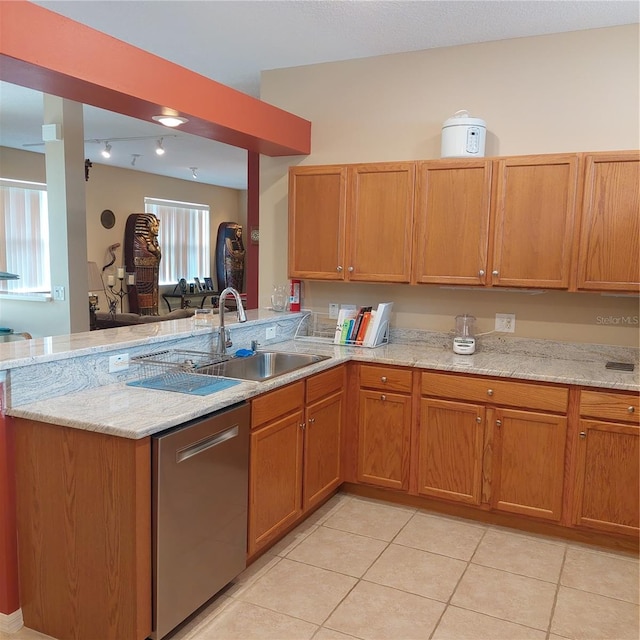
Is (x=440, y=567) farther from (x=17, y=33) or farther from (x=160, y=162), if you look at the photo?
(x=160, y=162)

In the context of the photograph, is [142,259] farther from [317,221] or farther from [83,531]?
[83,531]

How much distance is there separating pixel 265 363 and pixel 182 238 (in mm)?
7363

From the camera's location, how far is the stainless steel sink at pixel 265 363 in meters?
3.20

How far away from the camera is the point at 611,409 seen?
2.87 meters

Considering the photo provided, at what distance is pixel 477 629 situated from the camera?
2.31m

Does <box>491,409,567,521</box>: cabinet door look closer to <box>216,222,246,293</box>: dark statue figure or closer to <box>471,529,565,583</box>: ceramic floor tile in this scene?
<box>471,529,565,583</box>: ceramic floor tile

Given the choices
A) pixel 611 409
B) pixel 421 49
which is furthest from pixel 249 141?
pixel 611 409

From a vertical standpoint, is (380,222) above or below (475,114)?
below

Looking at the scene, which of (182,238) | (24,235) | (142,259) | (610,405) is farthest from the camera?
(182,238)

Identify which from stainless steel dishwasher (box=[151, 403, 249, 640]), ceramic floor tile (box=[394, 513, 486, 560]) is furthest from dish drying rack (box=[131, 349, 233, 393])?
ceramic floor tile (box=[394, 513, 486, 560])

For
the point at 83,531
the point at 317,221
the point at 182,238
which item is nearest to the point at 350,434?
the point at 317,221

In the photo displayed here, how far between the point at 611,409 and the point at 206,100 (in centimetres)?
257

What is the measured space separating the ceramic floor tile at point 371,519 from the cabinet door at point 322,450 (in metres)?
0.15

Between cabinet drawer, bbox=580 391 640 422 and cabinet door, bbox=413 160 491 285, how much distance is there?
86 cm
